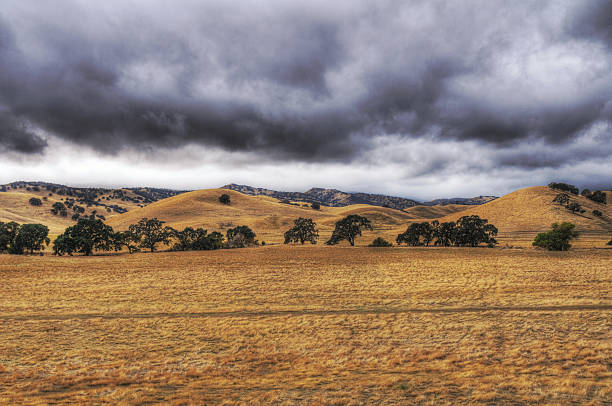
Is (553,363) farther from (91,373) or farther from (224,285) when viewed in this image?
(224,285)

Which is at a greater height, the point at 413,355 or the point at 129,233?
the point at 129,233

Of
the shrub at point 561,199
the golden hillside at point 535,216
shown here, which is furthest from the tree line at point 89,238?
the shrub at point 561,199

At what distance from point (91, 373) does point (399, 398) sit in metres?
12.6

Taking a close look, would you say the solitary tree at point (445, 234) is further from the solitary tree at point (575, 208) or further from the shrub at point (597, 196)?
the shrub at point (597, 196)

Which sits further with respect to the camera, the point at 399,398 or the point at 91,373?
the point at 91,373

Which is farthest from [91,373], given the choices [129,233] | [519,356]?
[129,233]

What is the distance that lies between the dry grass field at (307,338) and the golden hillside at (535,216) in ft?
197

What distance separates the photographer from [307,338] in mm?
15078

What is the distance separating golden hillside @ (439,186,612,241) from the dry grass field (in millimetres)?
59900

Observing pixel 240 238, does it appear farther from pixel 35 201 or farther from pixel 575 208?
pixel 35 201

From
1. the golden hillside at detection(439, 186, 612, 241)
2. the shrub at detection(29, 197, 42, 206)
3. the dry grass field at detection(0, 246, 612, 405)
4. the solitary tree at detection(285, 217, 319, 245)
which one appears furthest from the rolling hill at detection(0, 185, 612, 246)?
the dry grass field at detection(0, 246, 612, 405)

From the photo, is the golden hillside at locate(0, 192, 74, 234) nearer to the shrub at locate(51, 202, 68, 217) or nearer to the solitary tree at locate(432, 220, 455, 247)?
the shrub at locate(51, 202, 68, 217)

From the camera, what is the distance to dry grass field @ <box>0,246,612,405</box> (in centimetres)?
1023

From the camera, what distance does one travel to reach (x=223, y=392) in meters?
10.2
